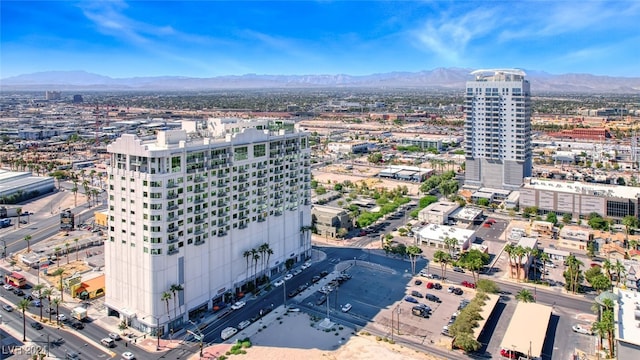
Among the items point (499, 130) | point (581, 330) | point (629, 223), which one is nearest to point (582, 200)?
point (629, 223)

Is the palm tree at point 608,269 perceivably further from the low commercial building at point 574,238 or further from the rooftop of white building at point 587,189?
the rooftop of white building at point 587,189

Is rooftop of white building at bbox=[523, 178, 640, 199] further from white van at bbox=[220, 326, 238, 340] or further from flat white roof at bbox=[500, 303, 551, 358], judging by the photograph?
white van at bbox=[220, 326, 238, 340]

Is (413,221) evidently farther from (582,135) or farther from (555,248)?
(582,135)

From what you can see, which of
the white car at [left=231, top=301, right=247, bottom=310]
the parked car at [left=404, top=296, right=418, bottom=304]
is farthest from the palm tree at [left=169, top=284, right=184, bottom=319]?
the parked car at [left=404, top=296, right=418, bottom=304]

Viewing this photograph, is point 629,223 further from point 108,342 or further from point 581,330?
point 108,342

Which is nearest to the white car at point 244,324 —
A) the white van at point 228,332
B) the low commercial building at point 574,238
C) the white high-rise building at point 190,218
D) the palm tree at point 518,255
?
the white van at point 228,332
